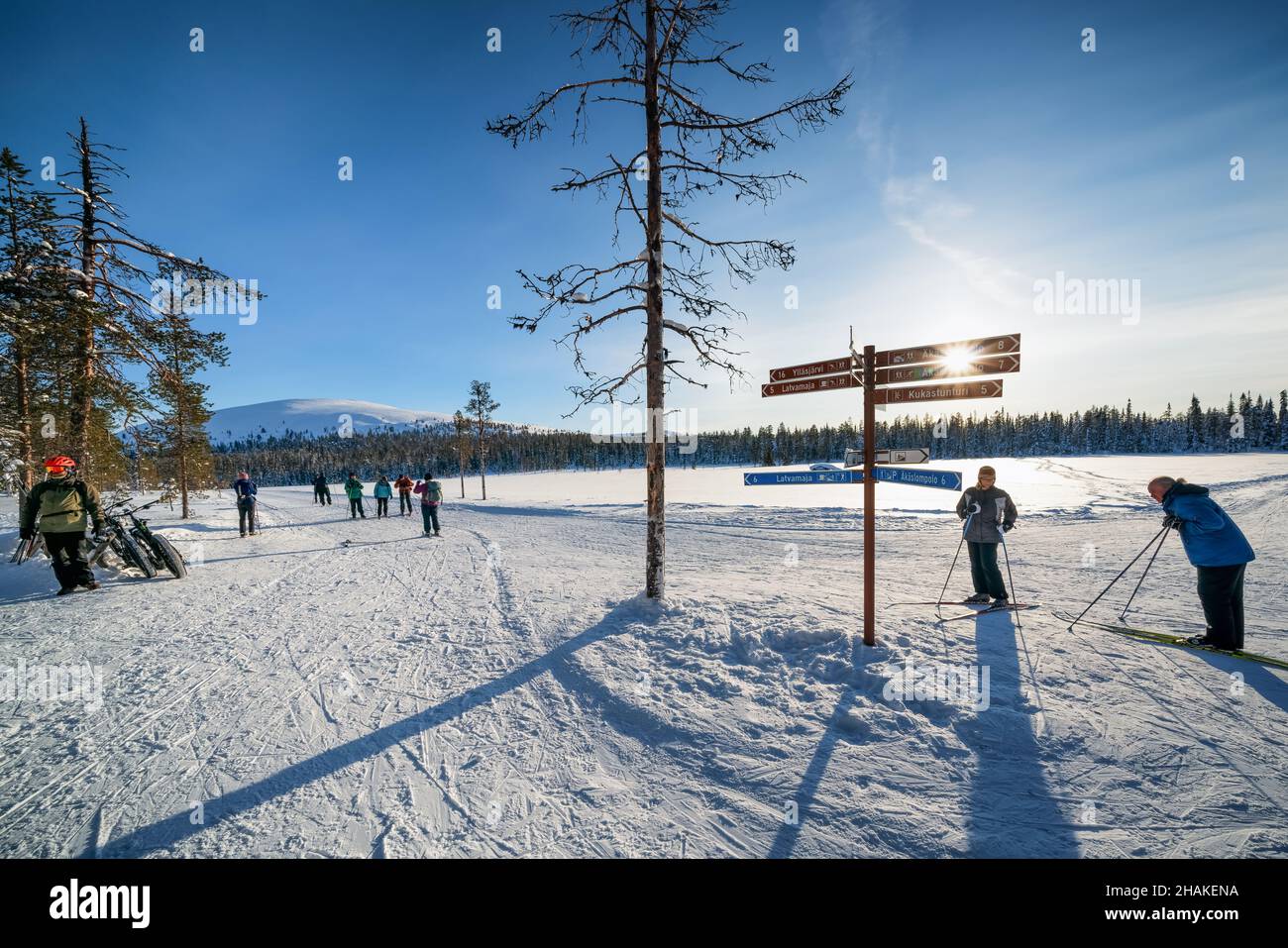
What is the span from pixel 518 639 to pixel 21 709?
4239mm

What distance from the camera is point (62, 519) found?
7305 millimetres

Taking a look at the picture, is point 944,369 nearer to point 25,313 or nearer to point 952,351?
point 952,351

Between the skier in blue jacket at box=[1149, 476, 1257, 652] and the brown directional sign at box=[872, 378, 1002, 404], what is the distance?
2.12 m

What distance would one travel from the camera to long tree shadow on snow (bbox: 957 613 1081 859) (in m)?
2.49

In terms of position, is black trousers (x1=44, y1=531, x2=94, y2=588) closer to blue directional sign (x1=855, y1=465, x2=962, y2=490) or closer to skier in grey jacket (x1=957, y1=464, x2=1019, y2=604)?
blue directional sign (x1=855, y1=465, x2=962, y2=490)

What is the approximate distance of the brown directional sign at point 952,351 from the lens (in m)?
4.24

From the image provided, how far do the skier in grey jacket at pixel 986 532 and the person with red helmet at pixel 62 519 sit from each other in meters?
13.9

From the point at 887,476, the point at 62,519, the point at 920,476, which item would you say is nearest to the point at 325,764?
the point at 887,476

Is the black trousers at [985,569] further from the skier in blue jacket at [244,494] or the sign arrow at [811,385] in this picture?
the skier in blue jacket at [244,494]

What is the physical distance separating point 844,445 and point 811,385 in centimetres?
10697

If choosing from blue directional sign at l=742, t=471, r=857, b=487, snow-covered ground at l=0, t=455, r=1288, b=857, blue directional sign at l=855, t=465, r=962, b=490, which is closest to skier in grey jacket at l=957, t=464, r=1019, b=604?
snow-covered ground at l=0, t=455, r=1288, b=857

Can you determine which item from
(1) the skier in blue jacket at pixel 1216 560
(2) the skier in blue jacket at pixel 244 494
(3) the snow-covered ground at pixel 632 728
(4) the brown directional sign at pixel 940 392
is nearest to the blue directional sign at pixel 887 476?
(4) the brown directional sign at pixel 940 392
